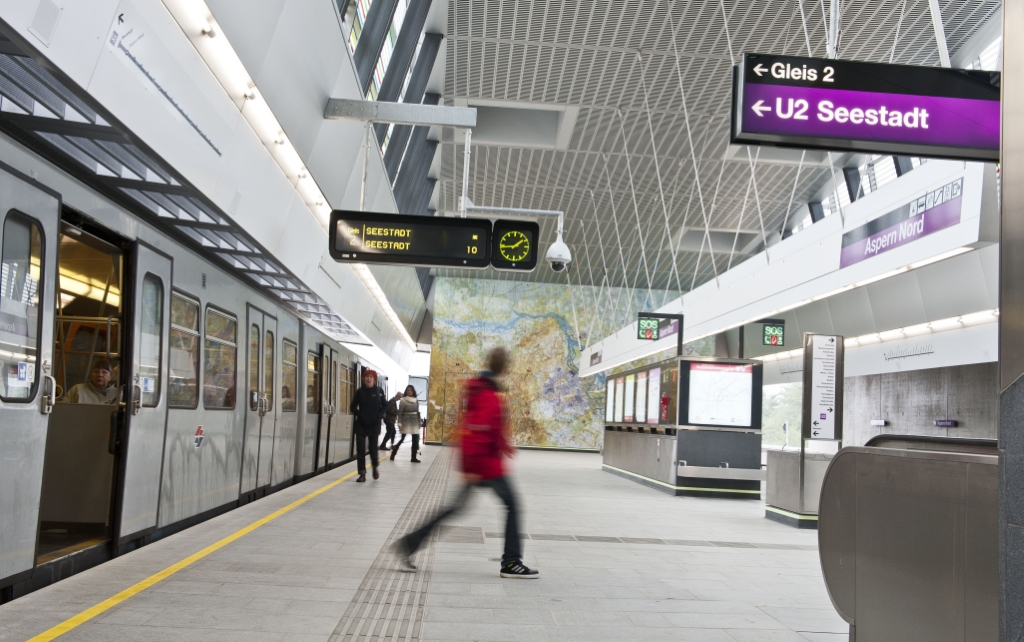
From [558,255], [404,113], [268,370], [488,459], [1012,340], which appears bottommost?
[488,459]

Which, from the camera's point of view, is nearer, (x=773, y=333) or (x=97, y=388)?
(x=97, y=388)

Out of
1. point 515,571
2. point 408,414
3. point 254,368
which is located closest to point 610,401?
point 408,414

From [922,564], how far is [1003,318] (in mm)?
1661

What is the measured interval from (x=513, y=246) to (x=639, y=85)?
307 inches

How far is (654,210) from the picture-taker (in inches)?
1070

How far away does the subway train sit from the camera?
16.5 feet

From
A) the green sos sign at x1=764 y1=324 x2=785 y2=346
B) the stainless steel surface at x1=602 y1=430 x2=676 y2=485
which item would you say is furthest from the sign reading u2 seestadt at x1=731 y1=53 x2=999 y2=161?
the green sos sign at x1=764 y1=324 x2=785 y2=346

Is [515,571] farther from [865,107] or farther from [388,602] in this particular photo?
[865,107]

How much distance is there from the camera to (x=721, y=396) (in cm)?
1568

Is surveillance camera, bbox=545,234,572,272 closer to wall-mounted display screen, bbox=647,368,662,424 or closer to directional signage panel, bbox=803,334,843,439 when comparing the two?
wall-mounted display screen, bbox=647,368,662,424

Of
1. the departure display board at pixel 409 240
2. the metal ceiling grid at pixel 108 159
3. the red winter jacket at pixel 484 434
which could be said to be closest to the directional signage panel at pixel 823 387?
the departure display board at pixel 409 240

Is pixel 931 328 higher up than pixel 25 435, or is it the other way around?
pixel 931 328

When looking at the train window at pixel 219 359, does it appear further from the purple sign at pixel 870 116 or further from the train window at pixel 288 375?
the purple sign at pixel 870 116

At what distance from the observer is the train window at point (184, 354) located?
7.86 m
